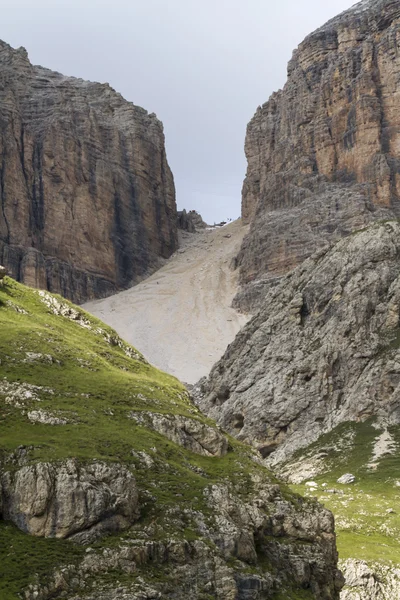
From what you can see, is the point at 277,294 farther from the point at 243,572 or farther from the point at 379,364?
the point at 243,572

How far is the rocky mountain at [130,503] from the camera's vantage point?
36.5 metres

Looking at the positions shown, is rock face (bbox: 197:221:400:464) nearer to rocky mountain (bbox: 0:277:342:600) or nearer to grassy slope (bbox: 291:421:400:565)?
grassy slope (bbox: 291:421:400:565)

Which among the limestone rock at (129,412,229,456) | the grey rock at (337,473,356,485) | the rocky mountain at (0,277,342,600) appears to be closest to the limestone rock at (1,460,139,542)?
the rocky mountain at (0,277,342,600)

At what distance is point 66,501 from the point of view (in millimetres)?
38344

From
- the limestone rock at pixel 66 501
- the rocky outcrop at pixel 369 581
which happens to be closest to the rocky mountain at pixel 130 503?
the limestone rock at pixel 66 501

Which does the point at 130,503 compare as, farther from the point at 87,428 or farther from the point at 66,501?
the point at 87,428

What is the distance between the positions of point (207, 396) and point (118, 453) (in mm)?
103515

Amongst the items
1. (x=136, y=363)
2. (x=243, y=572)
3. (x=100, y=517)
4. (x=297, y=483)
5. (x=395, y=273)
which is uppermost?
(x=395, y=273)

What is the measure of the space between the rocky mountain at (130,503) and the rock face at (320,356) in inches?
2606

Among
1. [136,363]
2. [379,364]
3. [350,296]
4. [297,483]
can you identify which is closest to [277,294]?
[350,296]

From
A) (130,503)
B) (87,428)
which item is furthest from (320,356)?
(130,503)

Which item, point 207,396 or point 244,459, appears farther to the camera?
point 207,396

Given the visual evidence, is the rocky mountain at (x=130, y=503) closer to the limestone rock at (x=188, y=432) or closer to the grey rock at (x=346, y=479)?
the limestone rock at (x=188, y=432)

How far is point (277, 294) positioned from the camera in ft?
504
